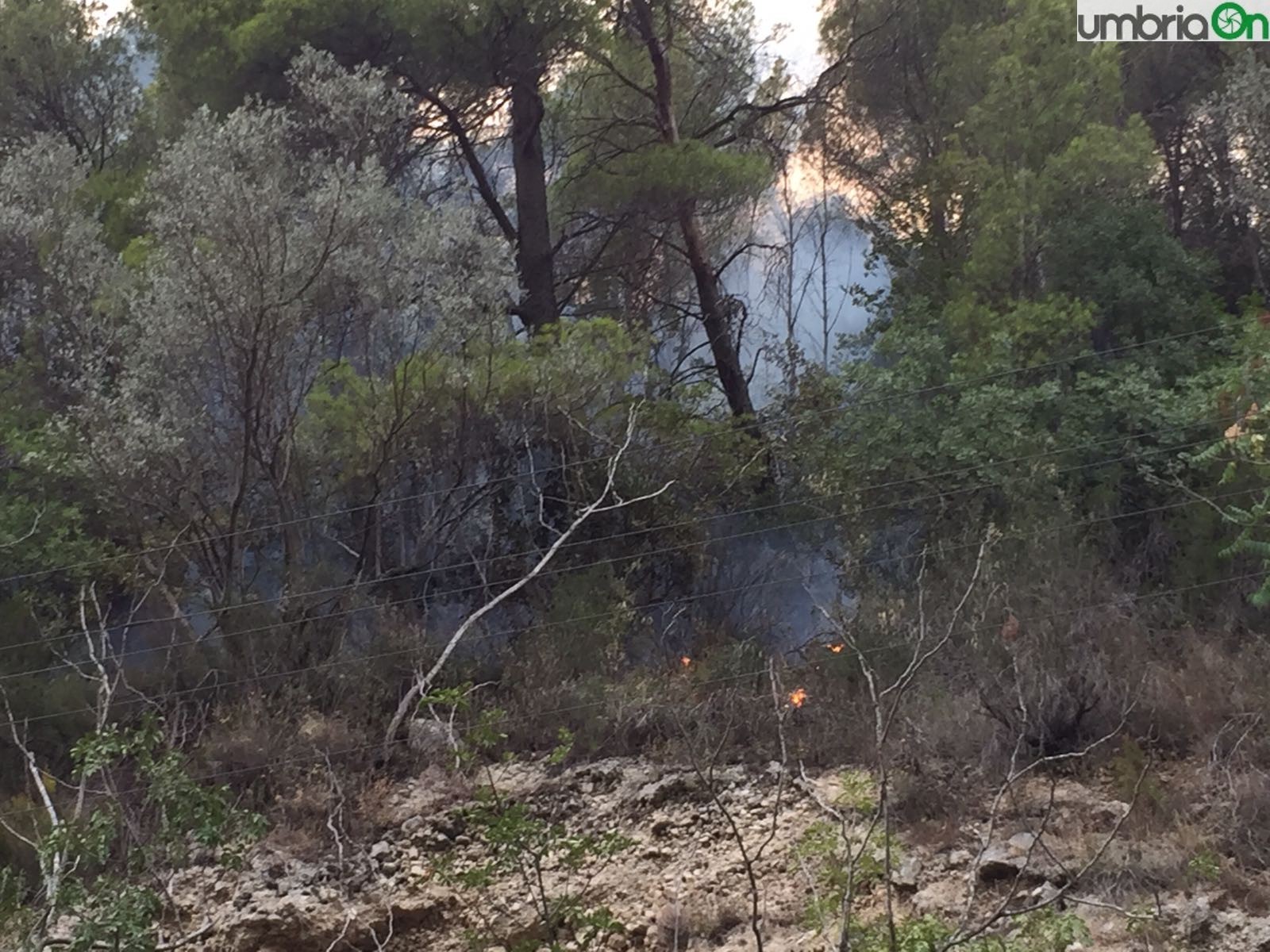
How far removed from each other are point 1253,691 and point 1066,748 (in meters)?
1.13

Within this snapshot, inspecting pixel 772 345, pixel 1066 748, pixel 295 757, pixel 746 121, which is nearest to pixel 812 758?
pixel 1066 748

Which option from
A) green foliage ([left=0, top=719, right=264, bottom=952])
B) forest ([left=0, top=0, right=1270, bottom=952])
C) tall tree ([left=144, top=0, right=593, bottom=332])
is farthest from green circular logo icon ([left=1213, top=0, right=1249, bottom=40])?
green foliage ([left=0, top=719, right=264, bottom=952])

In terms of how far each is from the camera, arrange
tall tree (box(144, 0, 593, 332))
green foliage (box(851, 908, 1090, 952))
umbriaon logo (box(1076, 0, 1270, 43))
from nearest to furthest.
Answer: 1. green foliage (box(851, 908, 1090, 952))
2. tall tree (box(144, 0, 593, 332))
3. umbriaon logo (box(1076, 0, 1270, 43))

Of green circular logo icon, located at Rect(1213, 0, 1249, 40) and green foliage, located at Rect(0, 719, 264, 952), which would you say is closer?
green foliage, located at Rect(0, 719, 264, 952)

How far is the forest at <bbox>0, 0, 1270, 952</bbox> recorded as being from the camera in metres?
7.12

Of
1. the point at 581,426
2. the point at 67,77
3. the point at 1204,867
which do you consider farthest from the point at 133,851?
the point at 67,77

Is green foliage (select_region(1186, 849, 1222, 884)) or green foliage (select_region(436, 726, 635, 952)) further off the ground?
green foliage (select_region(436, 726, 635, 952))

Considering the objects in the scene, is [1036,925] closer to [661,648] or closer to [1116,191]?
[661,648]

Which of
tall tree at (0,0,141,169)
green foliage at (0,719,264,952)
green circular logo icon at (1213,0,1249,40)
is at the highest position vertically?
tall tree at (0,0,141,169)

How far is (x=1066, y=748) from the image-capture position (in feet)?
21.6

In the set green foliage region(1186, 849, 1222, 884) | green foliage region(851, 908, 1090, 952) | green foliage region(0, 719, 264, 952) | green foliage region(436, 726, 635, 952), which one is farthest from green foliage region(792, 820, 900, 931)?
green foliage region(0, 719, 264, 952)

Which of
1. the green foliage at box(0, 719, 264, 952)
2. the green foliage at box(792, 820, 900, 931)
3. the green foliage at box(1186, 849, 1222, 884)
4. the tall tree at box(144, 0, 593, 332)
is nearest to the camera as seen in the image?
the green foliage at box(0, 719, 264, 952)

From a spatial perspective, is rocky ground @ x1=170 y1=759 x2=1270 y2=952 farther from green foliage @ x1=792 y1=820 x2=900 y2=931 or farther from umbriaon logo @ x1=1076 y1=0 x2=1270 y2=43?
umbriaon logo @ x1=1076 y1=0 x2=1270 y2=43

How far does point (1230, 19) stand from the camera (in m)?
10.2
